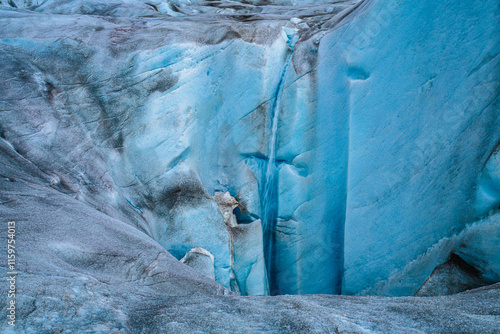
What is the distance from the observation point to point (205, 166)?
6.18 m

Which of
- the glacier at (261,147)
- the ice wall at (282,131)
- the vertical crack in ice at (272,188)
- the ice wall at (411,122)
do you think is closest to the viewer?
the glacier at (261,147)

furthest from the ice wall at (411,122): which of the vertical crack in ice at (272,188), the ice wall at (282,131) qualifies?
the vertical crack in ice at (272,188)

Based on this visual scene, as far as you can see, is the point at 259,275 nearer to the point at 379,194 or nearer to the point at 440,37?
the point at 379,194

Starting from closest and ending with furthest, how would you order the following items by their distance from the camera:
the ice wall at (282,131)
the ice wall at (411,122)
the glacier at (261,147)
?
the glacier at (261,147) → the ice wall at (411,122) → the ice wall at (282,131)

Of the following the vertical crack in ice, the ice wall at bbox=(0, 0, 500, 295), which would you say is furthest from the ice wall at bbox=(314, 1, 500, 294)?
the vertical crack in ice

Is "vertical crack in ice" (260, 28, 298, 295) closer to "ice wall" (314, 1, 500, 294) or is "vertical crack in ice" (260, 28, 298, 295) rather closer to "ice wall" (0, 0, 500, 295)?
"ice wall" (0, 0, 500, 295)

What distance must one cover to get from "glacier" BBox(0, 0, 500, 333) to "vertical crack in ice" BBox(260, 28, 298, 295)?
1.3 inches

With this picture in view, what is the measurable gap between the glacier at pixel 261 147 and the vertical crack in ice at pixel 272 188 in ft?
0.11

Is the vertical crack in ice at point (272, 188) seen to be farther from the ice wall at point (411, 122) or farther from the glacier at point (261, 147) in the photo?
the ice wall at point (411, 122)

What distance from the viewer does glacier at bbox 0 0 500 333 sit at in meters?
4.20

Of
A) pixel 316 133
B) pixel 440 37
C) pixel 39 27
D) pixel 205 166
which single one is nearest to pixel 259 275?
pixel 205 166

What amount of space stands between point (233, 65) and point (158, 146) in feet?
6.74

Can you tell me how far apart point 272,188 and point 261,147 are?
2.71ft

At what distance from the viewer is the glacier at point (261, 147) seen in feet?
13.8
